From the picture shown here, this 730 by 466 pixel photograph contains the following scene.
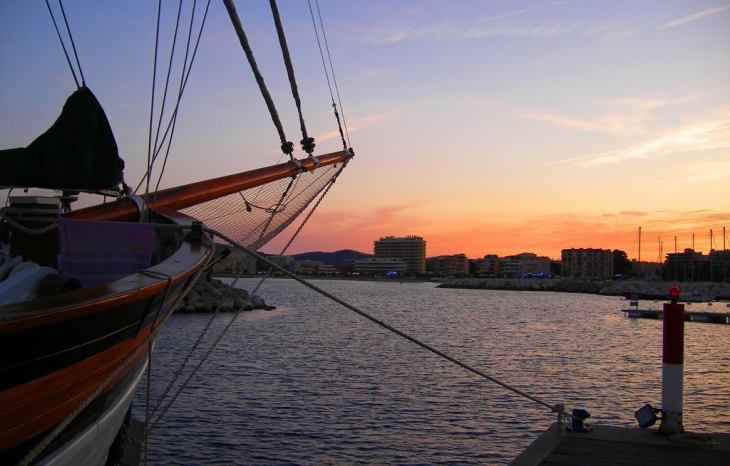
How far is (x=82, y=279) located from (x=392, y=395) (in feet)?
50.1

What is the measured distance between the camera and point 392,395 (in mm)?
19719

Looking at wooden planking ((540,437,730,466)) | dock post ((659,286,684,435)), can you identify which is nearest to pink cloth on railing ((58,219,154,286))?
wooden planking ((540,437,730,466))

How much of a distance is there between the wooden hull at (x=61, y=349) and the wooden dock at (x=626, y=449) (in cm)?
436

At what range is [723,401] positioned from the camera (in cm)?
1978

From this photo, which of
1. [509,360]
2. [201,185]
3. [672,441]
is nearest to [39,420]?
[201,185]

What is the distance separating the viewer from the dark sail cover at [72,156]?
5.54 metres

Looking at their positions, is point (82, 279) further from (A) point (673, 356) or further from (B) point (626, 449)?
(A) point (673, 356)

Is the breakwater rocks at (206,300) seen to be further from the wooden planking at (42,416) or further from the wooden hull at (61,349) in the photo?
the wooden planking at (42,416)

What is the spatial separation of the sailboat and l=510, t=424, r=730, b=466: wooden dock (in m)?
4.08

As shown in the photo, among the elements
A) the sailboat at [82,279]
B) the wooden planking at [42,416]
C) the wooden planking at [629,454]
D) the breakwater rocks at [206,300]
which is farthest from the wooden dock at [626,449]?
the breakwater rocks at [206,300]

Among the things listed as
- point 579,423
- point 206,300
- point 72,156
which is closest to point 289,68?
point 72,156

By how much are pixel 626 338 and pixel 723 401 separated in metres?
22.7

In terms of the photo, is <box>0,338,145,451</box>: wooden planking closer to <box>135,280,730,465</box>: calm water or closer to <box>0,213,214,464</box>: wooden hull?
A: <box>0,213,214,464</box>: wooden hull

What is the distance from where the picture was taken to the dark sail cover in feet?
18.2
